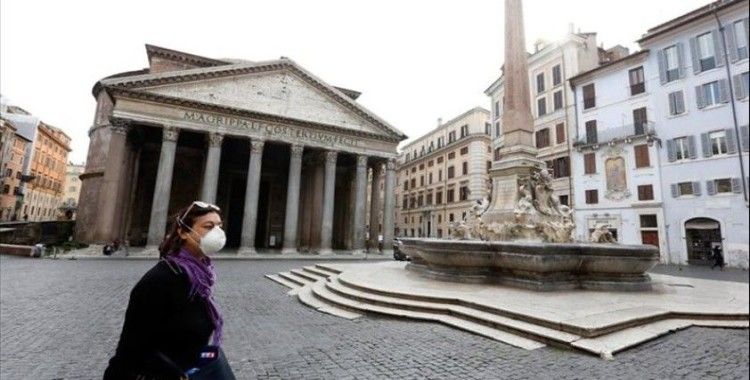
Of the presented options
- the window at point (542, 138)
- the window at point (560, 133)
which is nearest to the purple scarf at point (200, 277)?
the window at point (560, 133)

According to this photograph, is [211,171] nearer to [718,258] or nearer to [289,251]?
[289,251]

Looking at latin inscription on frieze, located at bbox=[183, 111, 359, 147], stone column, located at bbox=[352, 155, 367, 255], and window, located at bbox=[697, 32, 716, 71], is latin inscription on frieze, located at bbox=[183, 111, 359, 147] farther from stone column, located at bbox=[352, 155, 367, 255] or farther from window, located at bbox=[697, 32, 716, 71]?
window, located at bbox=[697, 32, 716, 71]

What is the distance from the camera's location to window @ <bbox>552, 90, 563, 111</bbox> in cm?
2766

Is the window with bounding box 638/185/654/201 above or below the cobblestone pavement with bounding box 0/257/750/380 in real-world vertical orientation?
above

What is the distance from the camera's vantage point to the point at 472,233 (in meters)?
10.5

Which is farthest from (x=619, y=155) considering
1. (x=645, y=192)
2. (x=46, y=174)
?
(x=46, y=174)

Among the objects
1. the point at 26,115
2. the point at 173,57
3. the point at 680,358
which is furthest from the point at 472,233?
the point at 26,115

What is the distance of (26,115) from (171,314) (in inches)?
2881

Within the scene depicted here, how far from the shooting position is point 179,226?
8.32ft

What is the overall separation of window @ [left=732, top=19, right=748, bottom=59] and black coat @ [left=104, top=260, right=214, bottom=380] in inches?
109

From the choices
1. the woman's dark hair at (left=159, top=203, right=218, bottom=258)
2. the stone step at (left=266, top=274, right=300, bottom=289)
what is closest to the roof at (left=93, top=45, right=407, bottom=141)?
the stone step at (left=266, top=274, right=300, bottom=289)

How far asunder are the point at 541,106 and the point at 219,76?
23718 mm

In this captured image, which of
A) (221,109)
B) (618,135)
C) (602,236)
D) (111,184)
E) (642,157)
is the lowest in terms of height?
(602,236)

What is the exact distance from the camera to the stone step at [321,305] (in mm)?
7277
